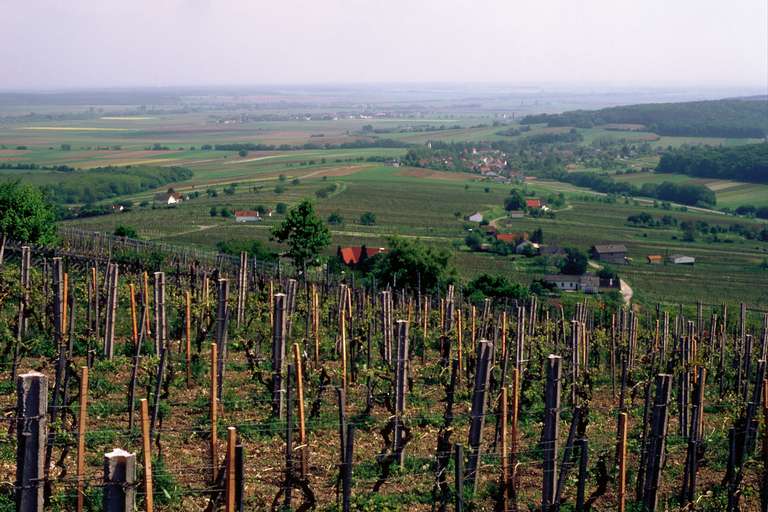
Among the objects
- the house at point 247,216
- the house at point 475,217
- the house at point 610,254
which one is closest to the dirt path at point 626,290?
the house at point 610,254

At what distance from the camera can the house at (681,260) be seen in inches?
2025

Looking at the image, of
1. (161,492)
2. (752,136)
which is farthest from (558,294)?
(752,136)

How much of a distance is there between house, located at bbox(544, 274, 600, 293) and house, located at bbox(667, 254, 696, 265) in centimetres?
1069

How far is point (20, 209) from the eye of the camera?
1062 inches

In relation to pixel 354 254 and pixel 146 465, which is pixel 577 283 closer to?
pixel 354 254

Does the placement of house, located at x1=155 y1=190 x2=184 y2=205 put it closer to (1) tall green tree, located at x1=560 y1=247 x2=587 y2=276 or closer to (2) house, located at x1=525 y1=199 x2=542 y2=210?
(2) house, located at x1=525 y1=199 x2=542 y2=210

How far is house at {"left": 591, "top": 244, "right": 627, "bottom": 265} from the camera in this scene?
51816mm

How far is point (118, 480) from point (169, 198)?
69.6 m

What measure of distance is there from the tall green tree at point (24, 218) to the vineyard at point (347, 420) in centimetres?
997

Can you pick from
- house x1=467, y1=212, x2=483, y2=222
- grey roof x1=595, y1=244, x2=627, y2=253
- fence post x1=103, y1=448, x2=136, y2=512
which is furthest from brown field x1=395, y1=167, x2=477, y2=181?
fence post x1=103, y1=448, x2=136, y2=512

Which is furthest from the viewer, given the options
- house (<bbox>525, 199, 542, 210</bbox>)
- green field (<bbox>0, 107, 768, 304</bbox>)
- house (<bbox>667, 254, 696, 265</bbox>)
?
house (<bbox>525, 199, 542, 210</bbox>)

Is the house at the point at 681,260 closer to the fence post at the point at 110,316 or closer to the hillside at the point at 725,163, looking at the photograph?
the hillside at the point at 725,163

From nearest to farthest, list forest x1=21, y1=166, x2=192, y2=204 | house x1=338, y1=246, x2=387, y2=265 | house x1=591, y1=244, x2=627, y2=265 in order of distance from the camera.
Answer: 1. house x1=338, y1=246, x2=387, y2=265
2. house x1=591, y1=244, x2=627, y2=265
3. forest x1=21, y1=166, x2=192, y2=204

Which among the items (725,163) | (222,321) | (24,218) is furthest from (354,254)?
(725,163)
